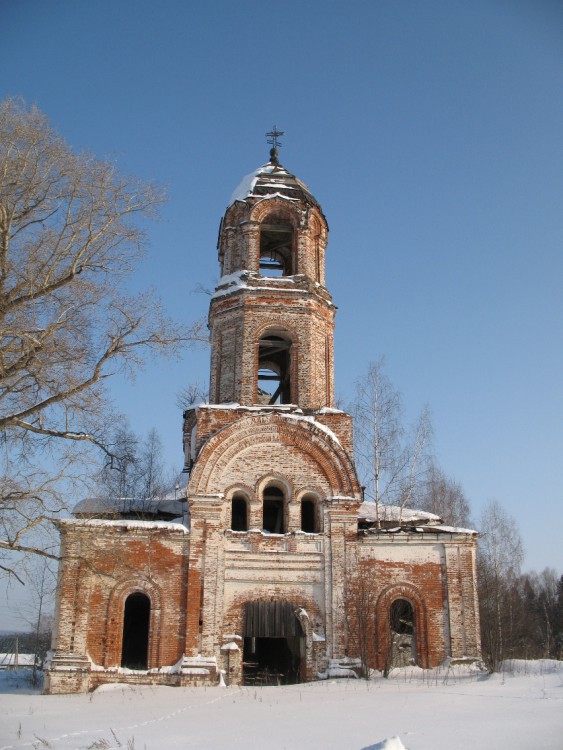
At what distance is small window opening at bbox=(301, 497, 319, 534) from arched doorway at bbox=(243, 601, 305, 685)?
178cm

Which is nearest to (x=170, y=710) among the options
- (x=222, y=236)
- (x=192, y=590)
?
(x=192, y=590)

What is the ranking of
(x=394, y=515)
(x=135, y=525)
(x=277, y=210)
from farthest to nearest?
(x=277, y=210), (x=394, y=515), (x=135, y=525)

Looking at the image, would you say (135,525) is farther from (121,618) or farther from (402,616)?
(402,616)

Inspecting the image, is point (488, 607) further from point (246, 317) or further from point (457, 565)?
point (246, 317)

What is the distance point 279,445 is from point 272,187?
7071 mm

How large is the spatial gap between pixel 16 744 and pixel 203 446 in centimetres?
Result: 841

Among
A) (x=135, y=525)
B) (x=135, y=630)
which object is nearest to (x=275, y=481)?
(x=135, y=525)

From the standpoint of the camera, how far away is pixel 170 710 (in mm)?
10266

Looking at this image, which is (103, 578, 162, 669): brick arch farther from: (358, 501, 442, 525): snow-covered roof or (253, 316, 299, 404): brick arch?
(253, 316, 299, 404): brick arch

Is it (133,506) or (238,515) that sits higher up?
(133,506)

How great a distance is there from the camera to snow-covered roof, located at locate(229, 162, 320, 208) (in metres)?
18.5

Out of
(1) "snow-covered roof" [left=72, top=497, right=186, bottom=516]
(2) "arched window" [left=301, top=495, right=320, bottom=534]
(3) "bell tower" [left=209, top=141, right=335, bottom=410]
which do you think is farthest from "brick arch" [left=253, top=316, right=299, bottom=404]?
(1) "snow-covered roof" [left=72, top=497, right=186, bottom=516]

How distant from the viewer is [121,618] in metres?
14.3

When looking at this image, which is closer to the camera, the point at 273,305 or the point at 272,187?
the point at 273,305
